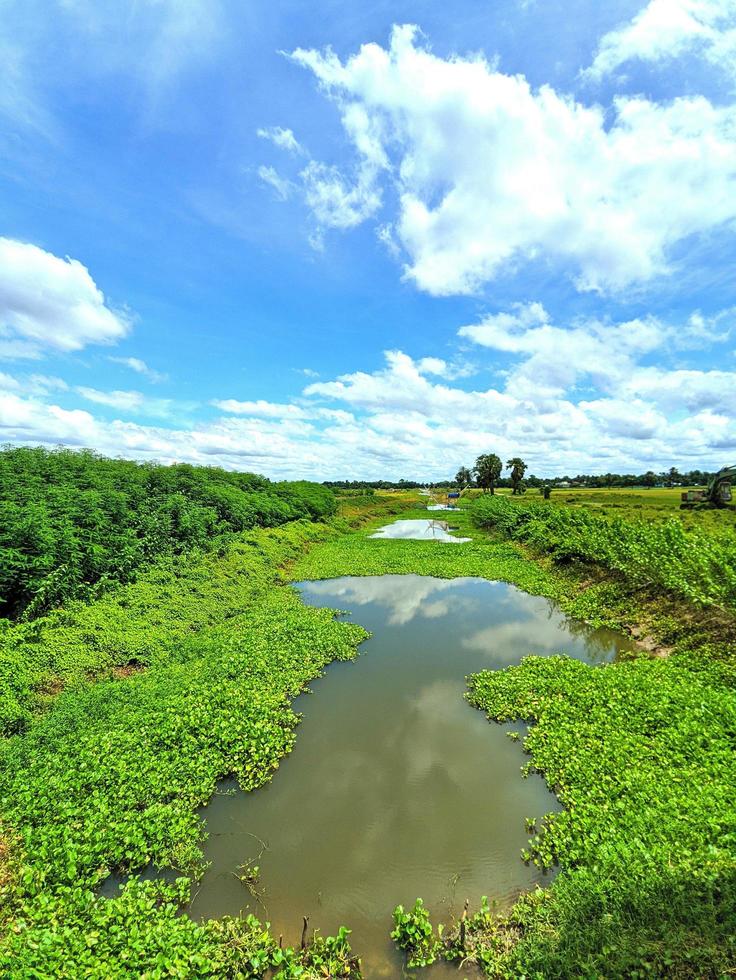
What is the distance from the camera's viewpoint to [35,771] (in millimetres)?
6535

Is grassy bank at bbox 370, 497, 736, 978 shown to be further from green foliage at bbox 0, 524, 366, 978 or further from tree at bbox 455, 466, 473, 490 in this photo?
tree at bbox 455, 466, 473, 490

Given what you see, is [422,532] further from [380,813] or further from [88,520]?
[380,813]

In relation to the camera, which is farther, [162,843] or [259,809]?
[259,809]

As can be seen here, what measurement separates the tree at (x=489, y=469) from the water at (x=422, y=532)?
161ft

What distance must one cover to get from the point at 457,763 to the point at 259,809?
3.45 meters

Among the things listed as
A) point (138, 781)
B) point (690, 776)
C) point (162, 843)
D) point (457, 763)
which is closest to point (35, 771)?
point (138, 781)

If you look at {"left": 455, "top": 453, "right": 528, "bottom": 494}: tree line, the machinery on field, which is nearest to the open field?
the machinery on field

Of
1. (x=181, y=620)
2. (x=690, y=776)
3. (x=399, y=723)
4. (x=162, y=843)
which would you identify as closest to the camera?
(x=162, y=843)

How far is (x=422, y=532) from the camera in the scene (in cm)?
4019

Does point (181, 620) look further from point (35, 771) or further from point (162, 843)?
point (162, 843)

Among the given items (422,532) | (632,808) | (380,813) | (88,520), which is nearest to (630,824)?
(632,808)

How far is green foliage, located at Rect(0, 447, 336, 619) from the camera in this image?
36.2 feet

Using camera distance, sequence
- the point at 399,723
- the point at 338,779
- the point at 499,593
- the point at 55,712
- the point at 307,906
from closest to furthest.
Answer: the point at 307,906 → the point at 338,779 → the point at 55,712 → the point at 399,723 → the point at 499,593

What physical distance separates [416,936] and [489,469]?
95.5 metres
